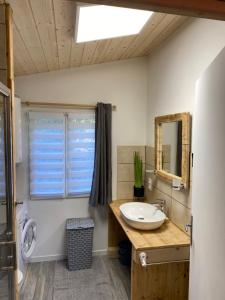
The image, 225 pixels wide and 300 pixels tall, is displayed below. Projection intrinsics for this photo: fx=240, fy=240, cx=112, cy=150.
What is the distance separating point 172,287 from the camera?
7.08ft

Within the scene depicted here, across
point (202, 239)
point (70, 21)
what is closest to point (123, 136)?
point (70, 21)

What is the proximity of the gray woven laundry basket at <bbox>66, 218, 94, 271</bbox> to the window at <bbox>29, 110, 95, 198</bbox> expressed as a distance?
1.45 ft

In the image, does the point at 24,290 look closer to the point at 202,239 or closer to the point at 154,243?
the point at 154,243

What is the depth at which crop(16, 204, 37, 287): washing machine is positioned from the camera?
2555 mm

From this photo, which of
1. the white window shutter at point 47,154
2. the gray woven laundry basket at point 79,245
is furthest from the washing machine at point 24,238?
the gray woven laundry basket at point 79,245

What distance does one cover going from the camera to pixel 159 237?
216 centimetres

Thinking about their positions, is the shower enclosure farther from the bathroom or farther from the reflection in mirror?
the reflection in mirror

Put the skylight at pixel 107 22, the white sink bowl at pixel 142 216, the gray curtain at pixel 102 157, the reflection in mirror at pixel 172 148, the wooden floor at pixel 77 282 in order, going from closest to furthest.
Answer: the skylight at pixel 107 22
the white sink bowl at pixel 142 216
the reflection in mirror at pixel 172 148
the wooden floor at pixel 77 282
the gray curtain at pixel 102 157

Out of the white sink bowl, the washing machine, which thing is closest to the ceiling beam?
the white sink bowl

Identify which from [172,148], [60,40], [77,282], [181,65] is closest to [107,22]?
[60,40]

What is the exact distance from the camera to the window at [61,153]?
3033 millimetres

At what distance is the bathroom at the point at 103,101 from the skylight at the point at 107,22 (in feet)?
0.33

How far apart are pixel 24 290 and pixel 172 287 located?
160 cm

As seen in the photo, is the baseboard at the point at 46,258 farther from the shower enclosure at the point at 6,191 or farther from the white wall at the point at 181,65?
the white wall at the point at 181,65
